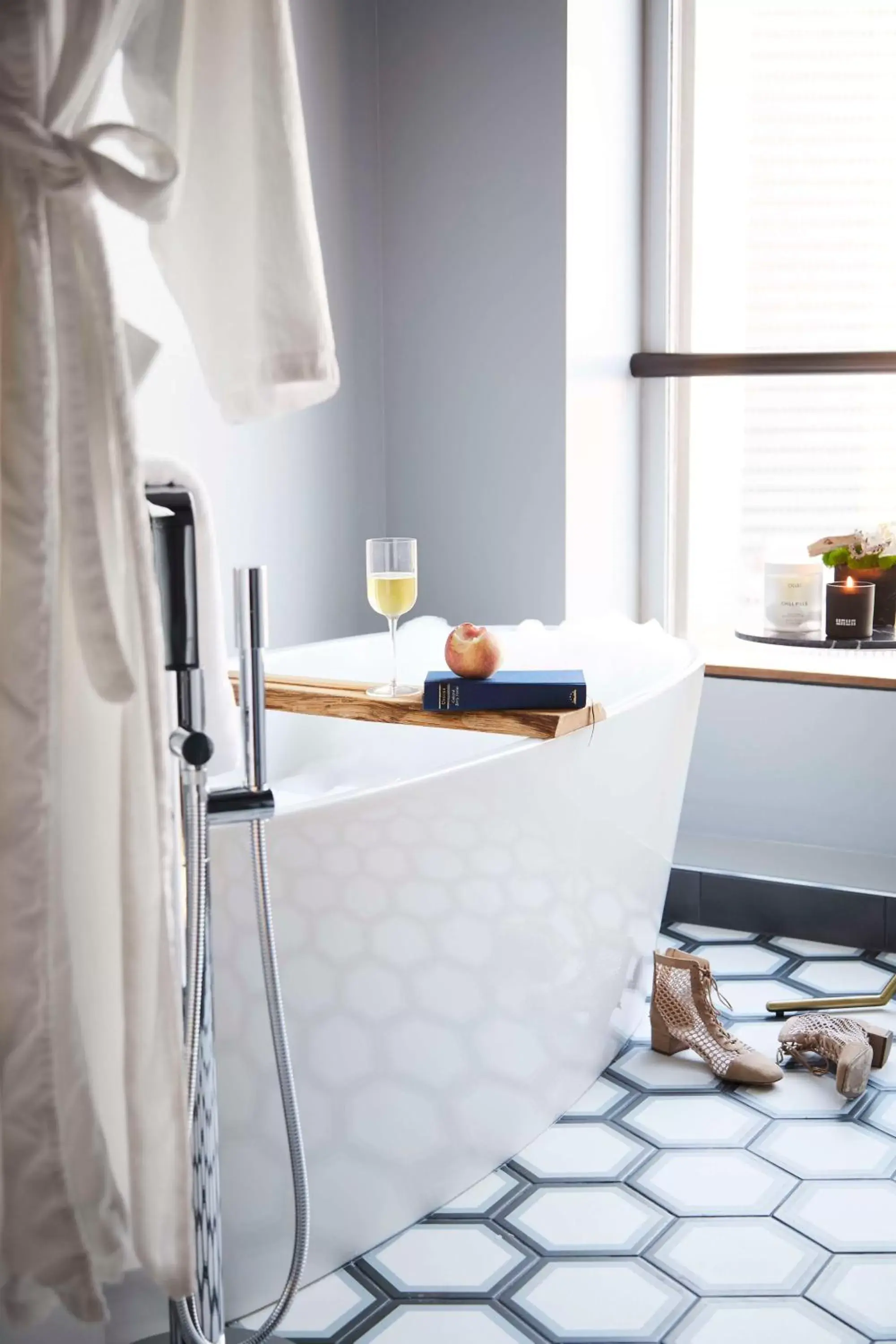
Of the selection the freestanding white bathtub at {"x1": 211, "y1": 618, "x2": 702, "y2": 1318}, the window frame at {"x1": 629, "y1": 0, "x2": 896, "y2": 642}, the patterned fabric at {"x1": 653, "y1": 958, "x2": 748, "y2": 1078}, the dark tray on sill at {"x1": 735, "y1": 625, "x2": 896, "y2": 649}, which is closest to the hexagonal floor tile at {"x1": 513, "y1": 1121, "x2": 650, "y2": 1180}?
the freestanding white bathtub at {"x1": 211, "y1": 618, "x2": 702, "y2": 1318}

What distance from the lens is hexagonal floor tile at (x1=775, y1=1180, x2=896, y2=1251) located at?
5.99 ft

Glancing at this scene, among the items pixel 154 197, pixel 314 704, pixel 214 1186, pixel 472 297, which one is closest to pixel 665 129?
pixel 472 297

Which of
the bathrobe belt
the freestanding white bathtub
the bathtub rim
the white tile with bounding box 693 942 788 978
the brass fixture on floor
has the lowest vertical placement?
the white tile with bounding box 693 942 788 978

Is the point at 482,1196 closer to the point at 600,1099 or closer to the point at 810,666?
the point at 600,1099

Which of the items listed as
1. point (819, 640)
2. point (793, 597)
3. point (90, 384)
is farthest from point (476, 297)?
point (90, 384)

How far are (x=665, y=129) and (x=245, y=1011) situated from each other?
2.72 metres

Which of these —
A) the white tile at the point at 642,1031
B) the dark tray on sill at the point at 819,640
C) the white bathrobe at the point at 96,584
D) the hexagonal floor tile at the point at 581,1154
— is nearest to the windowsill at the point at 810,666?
the dark tray on sill at the point at 819,640

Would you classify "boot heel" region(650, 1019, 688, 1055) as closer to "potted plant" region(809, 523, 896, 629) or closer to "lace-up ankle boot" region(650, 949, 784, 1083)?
"lace-up ankle boot" region(650, 949, 784, 1083)

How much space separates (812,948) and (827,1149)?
3.02 feet

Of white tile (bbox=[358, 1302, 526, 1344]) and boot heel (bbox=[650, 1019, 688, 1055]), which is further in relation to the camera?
boot heel (bbox=[650, 1019, 688, 1055])

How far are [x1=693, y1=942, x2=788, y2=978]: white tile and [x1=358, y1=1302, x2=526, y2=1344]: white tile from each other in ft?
3.98

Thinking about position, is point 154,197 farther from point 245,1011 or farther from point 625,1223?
point 625,1223

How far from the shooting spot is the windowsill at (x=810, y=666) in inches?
118

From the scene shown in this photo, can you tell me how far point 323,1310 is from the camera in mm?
1681
